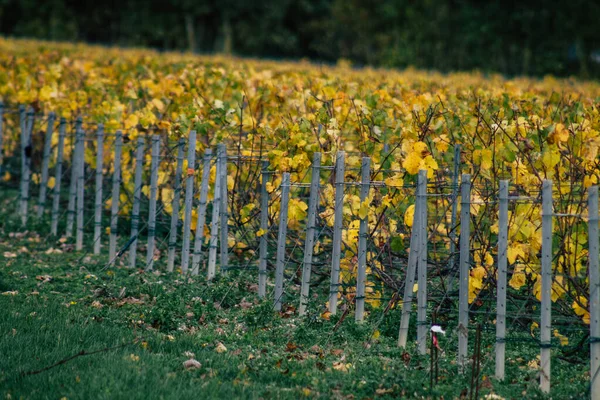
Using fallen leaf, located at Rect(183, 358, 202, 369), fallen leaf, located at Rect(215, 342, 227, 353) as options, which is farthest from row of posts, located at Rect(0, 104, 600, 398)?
fallen leaf, located at Rect(183, 358, 202, 369)

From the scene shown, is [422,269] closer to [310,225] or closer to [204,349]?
[310,225]

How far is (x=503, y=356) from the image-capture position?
208 inches

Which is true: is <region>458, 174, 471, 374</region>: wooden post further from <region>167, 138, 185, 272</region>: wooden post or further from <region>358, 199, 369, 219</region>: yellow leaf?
<region>167, 138, 185, 272</region>: wooden post

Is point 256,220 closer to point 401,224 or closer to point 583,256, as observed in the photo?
point 401,224

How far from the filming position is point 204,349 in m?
5.73

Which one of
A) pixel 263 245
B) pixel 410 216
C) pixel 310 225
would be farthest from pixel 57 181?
pixel 410 216

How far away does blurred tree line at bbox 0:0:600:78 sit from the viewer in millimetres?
37125

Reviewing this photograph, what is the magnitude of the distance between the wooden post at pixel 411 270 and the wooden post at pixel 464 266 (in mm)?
360

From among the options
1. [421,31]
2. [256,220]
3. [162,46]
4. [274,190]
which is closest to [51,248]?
[256,220]

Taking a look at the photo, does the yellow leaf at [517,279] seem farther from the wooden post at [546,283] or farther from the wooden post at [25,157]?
the wooden post at [25,157]

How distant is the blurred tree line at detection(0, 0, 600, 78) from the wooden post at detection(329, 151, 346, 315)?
29.0 meters

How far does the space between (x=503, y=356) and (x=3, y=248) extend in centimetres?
565

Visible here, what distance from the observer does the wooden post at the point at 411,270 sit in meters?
5.76

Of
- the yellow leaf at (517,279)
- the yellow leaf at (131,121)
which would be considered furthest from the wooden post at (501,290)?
the yellow leaf at (131,121)
